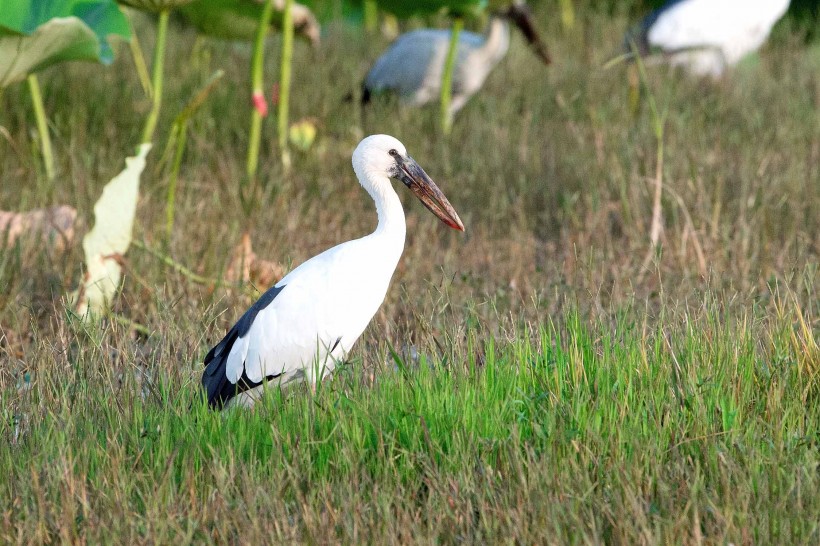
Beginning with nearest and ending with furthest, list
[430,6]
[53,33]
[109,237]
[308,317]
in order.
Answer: [308,317]
[109,237]
[53,33]
[430,6]

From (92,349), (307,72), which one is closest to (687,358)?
(92,349)

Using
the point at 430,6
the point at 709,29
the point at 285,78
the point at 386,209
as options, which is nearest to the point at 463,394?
the point at 386,209

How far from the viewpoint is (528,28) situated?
812 cm

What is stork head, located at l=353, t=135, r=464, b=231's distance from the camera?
12.0 ft

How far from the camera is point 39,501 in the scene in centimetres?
240

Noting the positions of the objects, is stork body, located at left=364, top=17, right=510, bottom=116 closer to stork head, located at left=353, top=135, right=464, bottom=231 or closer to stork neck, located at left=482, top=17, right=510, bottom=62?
stork neck, located at left=482, top=17, right=510, bottom=62

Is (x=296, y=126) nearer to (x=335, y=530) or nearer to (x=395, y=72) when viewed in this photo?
(x=395, y=72)

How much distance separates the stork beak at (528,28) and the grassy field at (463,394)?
99.6 inches

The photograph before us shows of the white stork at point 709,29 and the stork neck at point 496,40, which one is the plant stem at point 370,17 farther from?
the white stork at point 709,29

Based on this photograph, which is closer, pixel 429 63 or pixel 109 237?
pixel 109 237

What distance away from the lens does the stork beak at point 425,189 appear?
368 centimetres

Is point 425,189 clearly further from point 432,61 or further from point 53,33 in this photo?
point 432,61

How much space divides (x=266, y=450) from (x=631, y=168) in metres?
3.31

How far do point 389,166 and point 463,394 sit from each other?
1045mm
